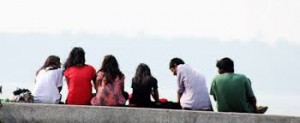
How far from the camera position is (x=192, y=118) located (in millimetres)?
10969

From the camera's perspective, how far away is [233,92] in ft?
39.1

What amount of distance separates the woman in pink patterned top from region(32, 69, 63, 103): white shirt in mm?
732

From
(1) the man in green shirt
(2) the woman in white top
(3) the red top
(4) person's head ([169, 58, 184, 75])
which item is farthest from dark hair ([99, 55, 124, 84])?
(1) the man in green shirt

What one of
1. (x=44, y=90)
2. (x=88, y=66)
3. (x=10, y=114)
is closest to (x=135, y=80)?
(x=88, y=66)

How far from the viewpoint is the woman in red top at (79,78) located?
41.0ft

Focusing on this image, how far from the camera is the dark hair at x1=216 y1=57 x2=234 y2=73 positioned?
476 inches

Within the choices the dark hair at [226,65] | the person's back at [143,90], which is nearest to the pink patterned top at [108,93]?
the person's back at [143,90]

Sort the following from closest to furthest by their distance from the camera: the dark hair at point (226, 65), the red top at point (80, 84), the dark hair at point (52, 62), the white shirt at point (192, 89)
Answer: the dark hair at point (226, 65), the red top at point (80, 84), the white shirt at point (192, 89), the dark hair at point (52, 62)

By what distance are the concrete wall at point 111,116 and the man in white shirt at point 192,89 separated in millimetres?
1674

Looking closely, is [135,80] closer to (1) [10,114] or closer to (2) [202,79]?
(2) [202,79]

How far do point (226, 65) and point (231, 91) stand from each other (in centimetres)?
47

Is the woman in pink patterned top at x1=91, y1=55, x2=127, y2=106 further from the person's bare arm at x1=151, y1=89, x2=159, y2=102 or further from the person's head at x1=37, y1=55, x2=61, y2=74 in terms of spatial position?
the person's head at x1=37, y1=55, x2=61, y2=74

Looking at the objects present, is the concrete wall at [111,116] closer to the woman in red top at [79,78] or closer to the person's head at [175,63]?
the woman in red top at [79,78]

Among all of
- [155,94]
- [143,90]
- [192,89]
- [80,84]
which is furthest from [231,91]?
[80,84]
